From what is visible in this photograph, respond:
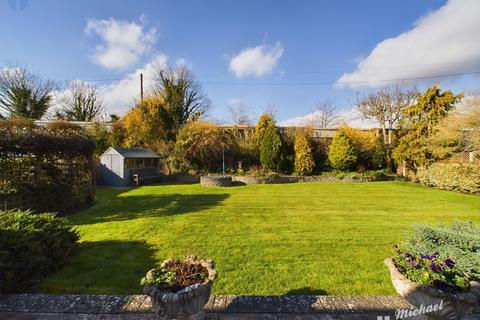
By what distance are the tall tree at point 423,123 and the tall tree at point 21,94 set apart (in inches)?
1194

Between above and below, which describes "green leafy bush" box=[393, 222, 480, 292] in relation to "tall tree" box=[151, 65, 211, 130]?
below

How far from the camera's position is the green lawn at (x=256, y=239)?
3244mm

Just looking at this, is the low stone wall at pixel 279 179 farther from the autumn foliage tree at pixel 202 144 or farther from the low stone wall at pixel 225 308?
the low stone wall at pixel 225 308

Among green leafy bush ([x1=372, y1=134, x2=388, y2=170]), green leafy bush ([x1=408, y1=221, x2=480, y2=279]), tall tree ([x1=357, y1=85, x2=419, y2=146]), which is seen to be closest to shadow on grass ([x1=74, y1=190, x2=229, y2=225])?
green leafy bush ([x1=408, y1=221, x2=480, y2=279])

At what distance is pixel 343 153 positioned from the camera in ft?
51.3

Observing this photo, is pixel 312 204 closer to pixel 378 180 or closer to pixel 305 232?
pixel 305 232

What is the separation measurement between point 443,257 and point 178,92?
73.2ft

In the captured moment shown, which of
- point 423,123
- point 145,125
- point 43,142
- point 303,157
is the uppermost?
point 145,125

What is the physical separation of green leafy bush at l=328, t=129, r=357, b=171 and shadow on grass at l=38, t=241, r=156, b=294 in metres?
14.1

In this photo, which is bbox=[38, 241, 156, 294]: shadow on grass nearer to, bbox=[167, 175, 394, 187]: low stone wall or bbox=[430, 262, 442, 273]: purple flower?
bbox=[430, 262, 442, 273]: purple flower

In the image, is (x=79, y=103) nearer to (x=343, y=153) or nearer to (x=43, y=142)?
(x=43, y=142)

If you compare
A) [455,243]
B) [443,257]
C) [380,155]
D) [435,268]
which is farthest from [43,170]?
[380,155]

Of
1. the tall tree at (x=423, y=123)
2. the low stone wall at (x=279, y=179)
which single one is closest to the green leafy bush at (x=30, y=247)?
the low stone wall at (x=279, y=179)

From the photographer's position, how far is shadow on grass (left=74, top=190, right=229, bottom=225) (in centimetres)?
691
